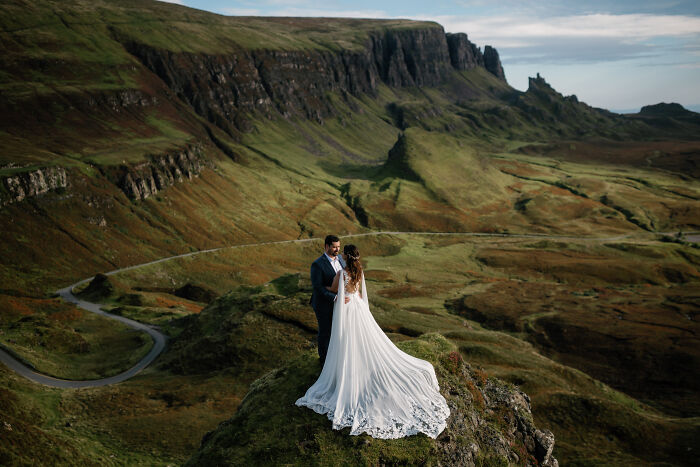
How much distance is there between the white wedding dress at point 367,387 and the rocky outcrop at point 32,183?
415 ft

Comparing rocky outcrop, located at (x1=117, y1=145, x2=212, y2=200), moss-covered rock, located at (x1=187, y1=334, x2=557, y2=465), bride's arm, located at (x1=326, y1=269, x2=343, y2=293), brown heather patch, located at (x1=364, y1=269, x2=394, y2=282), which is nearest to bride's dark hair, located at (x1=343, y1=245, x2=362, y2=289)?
bride's arm, located at (x1=326, y1=269, x2=343, y2=293)


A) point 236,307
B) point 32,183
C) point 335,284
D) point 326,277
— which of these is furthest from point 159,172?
point 335,284

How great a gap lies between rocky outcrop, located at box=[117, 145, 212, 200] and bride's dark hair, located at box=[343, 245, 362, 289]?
15028cm

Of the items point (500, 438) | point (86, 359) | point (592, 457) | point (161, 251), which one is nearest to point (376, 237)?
point (161, 251)

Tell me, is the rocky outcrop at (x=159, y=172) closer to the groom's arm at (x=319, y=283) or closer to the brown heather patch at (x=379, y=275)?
the brown heather patch at (x=379, y=275)

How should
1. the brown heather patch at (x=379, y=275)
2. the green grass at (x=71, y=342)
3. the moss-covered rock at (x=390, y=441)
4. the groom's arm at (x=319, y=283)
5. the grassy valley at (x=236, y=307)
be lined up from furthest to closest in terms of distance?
the brown heather patch at (x=379, y=275) → the green grass at (x=71, y=342) → the grassy valley at (x=236, y=307) → the groom's arm at (x=319, y=283) → the moss-covered rock at (x=390, y=441)

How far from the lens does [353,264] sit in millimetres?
19547

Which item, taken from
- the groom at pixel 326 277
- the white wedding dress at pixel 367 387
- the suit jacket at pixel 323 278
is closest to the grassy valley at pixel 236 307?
the white wedding dress at pixel 367 387

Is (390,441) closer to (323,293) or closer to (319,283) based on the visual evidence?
(323,293)

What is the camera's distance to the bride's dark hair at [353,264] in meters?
19.3

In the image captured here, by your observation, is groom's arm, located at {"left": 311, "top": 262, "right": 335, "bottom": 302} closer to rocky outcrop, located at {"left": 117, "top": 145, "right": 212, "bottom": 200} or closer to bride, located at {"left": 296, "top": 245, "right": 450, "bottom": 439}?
bride, located at {"left": 296, "top": 245, "right": 450, "bottom": 439}

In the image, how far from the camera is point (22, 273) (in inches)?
4176

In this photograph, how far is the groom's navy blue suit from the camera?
20105 mm

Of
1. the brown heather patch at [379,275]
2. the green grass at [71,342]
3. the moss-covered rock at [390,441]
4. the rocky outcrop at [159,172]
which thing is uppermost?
the moss-covered rock at [390,441]
